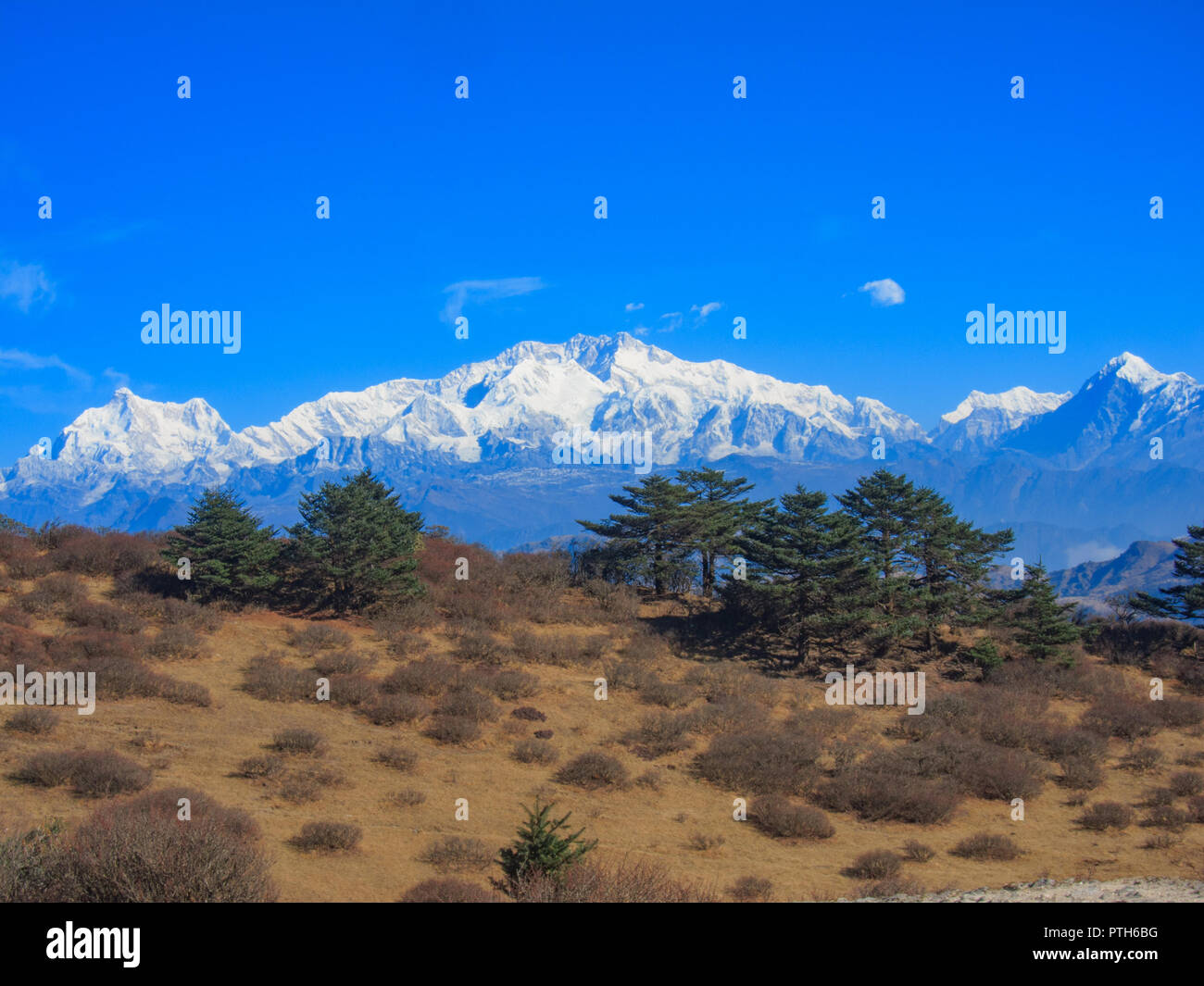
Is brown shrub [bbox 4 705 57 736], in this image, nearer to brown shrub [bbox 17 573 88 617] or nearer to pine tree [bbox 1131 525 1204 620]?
brown shrub [bbox 17 573 88 617]

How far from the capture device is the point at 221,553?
29688mm

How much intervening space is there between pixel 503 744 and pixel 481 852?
284 inches

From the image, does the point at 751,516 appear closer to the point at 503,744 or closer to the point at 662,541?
the point at 662,541

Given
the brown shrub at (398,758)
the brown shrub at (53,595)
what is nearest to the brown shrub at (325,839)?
the brown shrub at (398,758)

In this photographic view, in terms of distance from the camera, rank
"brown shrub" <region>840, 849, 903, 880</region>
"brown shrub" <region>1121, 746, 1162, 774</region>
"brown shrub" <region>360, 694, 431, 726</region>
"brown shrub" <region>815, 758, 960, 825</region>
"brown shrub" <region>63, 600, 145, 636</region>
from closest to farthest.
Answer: "brown shrub" <region>840, 849, 903, 880</region> → "brown shrub" <region>815, 758, 960, 825</region> → "brown shrub" <region>360, 694, 431, 726</region> → "brown shrub" <region>1121, 746, 1162, 774</region> → "brown shrub" <region>63, 600, 145, 636</region>

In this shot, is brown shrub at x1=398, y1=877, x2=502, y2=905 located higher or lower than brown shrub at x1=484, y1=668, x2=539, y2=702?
lower

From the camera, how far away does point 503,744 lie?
2156 cm

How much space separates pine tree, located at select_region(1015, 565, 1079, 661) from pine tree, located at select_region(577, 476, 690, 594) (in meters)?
16.4

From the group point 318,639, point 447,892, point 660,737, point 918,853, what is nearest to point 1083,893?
point 918,853

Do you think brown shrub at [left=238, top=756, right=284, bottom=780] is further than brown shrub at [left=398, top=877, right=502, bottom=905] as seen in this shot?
Yes

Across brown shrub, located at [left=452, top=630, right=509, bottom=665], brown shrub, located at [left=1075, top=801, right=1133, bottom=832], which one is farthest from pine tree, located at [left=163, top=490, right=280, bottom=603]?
brown shrub, located at [left=1075, top=801, right=1133, bottom=832]

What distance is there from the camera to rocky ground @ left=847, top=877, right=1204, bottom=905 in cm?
1084

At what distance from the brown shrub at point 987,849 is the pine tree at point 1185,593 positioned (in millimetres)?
27589

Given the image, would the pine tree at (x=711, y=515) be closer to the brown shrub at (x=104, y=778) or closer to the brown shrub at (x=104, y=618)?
the brown shrub at (x=104, y=618)
